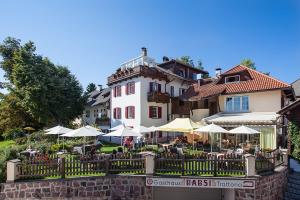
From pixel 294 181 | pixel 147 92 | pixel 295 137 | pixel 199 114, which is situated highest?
pixel 147 92

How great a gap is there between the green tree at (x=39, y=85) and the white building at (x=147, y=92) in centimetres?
631

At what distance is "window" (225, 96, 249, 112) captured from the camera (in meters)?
26.6

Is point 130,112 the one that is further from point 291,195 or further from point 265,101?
point 291,195

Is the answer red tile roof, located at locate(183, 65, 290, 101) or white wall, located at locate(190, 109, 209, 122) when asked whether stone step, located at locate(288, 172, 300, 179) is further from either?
white wall, located at locate(190, 109, 209, 122)

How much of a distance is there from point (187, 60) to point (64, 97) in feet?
102

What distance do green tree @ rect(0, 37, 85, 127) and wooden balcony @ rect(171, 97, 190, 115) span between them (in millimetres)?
14130

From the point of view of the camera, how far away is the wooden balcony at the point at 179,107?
3186cm

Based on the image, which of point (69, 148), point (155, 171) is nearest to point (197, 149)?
point (155, 171)

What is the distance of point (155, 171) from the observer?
14664mm

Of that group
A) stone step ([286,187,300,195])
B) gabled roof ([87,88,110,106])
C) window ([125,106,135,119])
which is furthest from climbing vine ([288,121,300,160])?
gabled roof ([87,88,110,106])

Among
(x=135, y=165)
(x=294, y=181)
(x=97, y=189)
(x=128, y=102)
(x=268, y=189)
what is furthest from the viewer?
(x=128, y=102)

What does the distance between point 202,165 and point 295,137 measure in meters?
10.7

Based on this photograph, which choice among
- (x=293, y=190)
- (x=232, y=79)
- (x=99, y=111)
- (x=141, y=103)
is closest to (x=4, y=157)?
(x=141, y=103)

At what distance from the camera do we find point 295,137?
812 inches
